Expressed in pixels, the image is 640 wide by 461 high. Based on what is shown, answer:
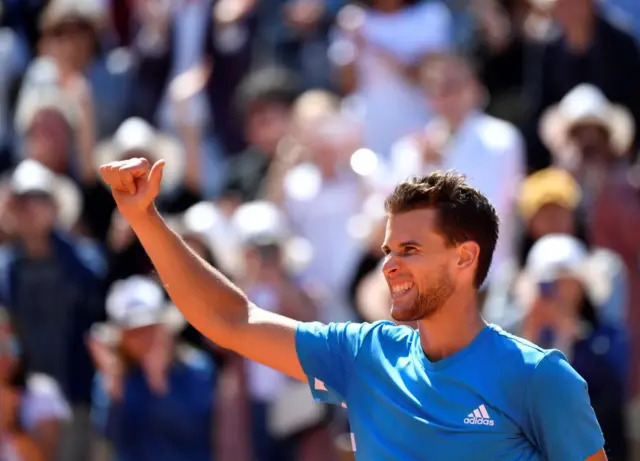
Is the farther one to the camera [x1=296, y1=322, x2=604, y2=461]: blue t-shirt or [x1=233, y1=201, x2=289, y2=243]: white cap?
[x1=233, y1=201, x2=289, y2=243]: white cap

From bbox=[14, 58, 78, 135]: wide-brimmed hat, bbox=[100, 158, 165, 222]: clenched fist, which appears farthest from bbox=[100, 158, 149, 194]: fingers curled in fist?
bbox=[14, 58, 78, 135]: wide-brimmed hat

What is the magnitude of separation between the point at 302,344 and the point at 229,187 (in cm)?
495

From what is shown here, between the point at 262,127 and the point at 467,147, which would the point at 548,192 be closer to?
the point at 467,147

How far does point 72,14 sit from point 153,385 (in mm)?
3523

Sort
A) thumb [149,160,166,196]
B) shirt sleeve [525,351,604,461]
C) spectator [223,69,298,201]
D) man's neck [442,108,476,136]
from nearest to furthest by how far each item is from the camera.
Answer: shirt sleeve [525,351,604,461]
thumb [149,160,166,196]
man's neck [442,108,476,136]
spectator [223,69,298,201]

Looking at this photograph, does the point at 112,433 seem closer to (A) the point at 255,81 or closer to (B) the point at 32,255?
(B) the point at 32,255

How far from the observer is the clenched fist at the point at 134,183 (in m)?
3.60

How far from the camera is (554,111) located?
25.9 feet

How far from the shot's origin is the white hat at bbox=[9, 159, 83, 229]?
8.18 meters

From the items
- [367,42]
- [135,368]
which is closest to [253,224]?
[135,368]

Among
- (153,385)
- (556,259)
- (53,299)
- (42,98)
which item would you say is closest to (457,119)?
(556,259)

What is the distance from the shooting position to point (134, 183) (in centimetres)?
365

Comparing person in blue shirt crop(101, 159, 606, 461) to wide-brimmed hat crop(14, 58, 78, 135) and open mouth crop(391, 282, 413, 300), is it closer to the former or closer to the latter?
open mouth crop(391, 282, 413, 300)

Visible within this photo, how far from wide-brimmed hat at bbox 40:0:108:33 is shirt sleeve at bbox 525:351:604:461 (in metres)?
6.84
